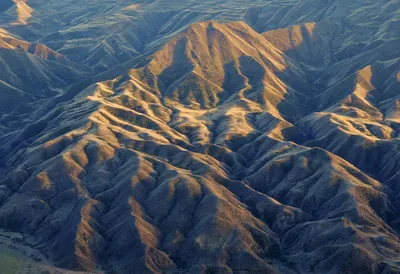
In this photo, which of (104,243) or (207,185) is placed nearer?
(104,243)

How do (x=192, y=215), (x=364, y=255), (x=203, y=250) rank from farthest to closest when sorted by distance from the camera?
(x=192, y=215) → (x=203, y=250) → (x=364, y=255)

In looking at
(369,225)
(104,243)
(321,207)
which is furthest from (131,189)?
(369,225)

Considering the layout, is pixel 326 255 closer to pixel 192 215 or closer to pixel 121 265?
pixel 192 215

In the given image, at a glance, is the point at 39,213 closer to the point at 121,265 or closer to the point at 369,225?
the point at 121,265

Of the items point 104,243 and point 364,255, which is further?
point 104,243

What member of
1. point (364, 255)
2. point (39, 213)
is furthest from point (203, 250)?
point (39, 213)

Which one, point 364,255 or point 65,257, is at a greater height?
point 364,255

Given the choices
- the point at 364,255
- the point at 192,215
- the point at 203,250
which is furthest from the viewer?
the point at 192,215

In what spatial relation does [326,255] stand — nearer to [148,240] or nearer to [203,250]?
[203,250]
